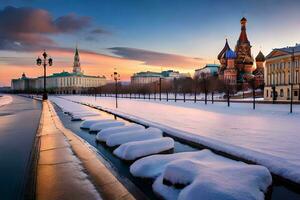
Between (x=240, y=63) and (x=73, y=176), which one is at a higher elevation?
(x=240, y=63)

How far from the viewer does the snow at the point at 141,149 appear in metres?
7.75

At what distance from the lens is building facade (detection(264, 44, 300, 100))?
48181mm

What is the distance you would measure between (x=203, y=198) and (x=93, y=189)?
73.8 inches

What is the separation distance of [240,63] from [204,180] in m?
92.6

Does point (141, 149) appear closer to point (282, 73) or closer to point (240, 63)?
point (282, 73)

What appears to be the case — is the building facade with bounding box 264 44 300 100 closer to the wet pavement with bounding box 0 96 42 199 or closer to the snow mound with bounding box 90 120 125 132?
the snow mound with bounding box 90 120 125 132

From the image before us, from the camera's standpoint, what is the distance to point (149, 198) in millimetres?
5277

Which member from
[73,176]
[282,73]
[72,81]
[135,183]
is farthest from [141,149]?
[72,81]

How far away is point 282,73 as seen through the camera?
51.6 m

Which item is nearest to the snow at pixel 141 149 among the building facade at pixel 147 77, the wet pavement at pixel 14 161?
the wet pavement at pixel 14 161

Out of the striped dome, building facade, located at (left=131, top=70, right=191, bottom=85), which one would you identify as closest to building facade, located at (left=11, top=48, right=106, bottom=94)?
building facade, located at (left=131, top=70, right=191, bottom=85)

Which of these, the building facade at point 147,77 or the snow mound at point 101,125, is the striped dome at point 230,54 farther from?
the building facade at point 147,77

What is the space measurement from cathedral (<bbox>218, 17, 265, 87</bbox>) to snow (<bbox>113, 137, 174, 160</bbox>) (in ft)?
271

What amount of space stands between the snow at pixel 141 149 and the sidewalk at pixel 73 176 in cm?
75
